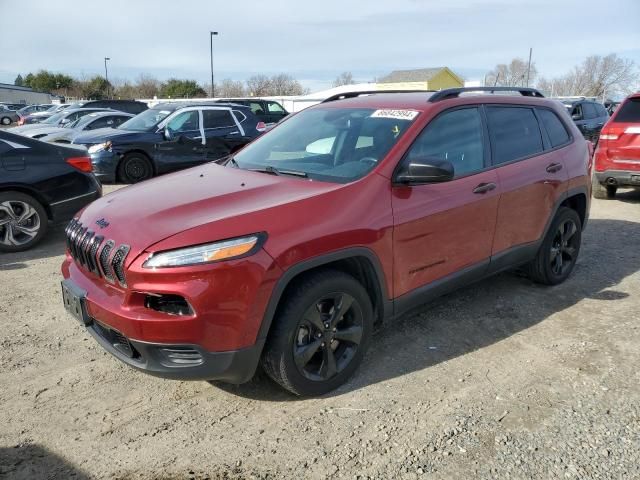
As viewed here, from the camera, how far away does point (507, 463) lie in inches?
100

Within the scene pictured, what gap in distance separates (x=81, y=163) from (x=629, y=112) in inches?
327

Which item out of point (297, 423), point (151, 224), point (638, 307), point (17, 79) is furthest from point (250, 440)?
point (17, 79)

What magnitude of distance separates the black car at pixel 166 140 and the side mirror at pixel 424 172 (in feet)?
27.0

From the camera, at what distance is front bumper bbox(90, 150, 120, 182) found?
33.2ft

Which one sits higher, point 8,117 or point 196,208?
point 8,117

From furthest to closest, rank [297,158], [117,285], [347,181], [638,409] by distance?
[297,158]
[347,181]
[638,409]
[117,285]

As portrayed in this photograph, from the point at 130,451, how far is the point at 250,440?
0.60 meters

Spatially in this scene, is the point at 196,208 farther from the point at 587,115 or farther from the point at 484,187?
the point at 587,115

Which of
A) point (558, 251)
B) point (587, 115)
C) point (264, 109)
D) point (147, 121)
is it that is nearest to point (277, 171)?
point (558, 251)

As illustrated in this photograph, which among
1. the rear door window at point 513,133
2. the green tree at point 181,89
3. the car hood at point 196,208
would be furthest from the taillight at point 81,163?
the green tree at point 181,89

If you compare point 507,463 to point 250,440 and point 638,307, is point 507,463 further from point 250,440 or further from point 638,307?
point 638,307

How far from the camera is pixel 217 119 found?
11.1m

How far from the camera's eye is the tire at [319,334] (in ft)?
9.26

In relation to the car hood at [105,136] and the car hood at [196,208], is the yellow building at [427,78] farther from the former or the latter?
the car hood at [196,208]
